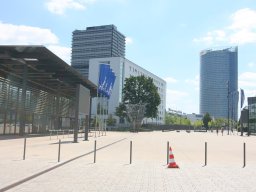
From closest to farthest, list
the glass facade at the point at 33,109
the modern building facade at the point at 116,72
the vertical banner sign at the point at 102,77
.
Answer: the glass facade at the point at 33,109 → the vertical banner sign at the point at 102,77 → the modern building facade at the point at 116,72

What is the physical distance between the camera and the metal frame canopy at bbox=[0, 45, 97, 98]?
104 feet

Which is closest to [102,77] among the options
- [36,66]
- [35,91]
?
[36,66]

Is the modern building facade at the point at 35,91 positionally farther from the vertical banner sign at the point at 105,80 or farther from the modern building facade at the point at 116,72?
the modern building facade at the point at 116,72

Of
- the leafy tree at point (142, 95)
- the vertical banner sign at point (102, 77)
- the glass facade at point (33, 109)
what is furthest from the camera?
the leafy tree at point (142, 95)

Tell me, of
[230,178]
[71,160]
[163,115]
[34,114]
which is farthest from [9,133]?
[163,115]

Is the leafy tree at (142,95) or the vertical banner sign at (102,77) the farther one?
the leafy tree at (142,95)

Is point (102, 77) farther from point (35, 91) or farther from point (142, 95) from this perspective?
point (142, 95)

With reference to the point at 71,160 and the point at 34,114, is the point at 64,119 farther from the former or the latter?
the point at 71,160

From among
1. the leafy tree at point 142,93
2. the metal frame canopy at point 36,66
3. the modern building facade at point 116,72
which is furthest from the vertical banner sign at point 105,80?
the modern building facade at point 116,72

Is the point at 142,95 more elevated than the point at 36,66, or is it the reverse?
the point at 142,95

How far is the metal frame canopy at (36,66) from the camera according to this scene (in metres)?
31.6

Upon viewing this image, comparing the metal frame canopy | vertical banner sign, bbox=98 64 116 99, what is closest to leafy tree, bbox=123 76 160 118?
the metal frame canopy

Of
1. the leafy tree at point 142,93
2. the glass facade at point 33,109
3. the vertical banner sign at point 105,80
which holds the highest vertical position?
the leafy tree at point 142,93

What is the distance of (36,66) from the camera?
39125 millimetres
